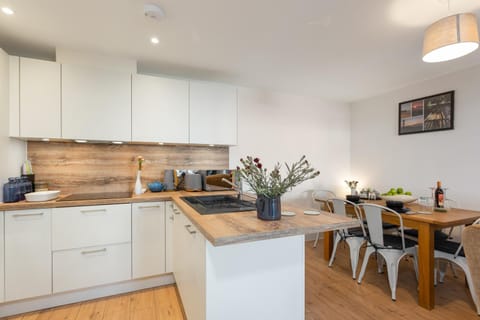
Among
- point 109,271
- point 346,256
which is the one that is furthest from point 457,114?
point 109,271

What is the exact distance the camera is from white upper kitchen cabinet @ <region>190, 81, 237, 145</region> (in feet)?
8.53

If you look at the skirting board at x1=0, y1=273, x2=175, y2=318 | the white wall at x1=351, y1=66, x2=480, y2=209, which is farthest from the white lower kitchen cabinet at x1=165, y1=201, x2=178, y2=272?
the white wall at x1=351, y1=66, x2=480, y2=209

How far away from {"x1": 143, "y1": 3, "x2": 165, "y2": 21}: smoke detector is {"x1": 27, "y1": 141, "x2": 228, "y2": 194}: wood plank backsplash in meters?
1.49

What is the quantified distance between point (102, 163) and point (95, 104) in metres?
0.67

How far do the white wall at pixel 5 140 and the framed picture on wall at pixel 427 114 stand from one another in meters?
4.41

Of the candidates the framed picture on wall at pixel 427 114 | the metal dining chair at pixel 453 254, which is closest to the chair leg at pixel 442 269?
the metal dining chair at pixel 453 254

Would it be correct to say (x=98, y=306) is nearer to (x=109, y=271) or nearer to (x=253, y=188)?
(x=109, y=271)

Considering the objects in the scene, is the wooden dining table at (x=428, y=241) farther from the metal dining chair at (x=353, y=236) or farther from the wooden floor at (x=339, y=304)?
the metal dining chair at (x=353, y=236)

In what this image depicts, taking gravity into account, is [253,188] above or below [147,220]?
above

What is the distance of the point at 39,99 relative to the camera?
2.03 meters

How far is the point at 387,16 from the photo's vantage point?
1.65m

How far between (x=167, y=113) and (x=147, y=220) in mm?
1123

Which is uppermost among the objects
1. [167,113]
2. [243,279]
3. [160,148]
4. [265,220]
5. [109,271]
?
[167,113]

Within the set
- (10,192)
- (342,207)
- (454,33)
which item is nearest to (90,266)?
(10,192)
